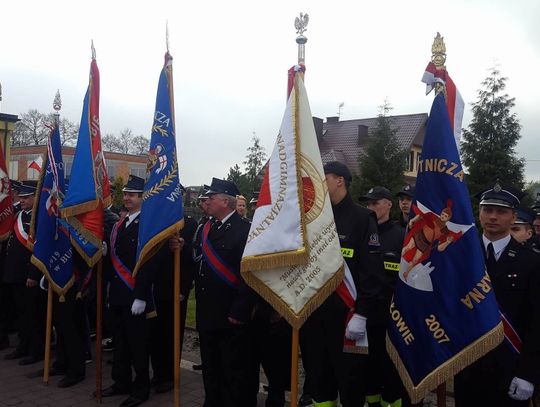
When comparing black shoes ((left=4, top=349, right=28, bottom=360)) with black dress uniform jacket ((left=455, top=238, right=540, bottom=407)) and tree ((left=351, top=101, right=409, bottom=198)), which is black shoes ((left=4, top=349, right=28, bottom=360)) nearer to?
black dress uniform jacket ((left=455, top=238, right=540, bottom=407))

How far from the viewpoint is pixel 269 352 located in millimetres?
4859

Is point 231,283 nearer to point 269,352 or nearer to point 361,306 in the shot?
point 269,352

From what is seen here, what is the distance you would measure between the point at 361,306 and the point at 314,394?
79cm

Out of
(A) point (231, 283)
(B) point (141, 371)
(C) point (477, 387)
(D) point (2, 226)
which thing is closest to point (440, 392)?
(C) point (477, 387)

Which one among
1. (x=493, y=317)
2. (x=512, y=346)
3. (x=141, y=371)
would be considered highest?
(x=493, y=317)

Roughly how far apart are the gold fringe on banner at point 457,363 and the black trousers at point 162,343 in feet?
10.1

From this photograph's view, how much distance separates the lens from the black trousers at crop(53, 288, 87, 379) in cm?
565

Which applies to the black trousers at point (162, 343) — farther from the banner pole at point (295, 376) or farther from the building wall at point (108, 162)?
the building wall at point (108, 162)

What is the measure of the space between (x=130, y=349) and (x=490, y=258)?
358 cm

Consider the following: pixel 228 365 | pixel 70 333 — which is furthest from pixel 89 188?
pixel 228 365

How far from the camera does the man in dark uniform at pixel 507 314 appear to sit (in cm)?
304

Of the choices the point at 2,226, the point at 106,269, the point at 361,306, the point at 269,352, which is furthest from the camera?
the point at 2,226

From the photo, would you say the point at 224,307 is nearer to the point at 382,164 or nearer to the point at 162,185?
the point at 162,185

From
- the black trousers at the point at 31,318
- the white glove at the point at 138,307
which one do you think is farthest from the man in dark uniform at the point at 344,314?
the black trousers at the point at 31,318
